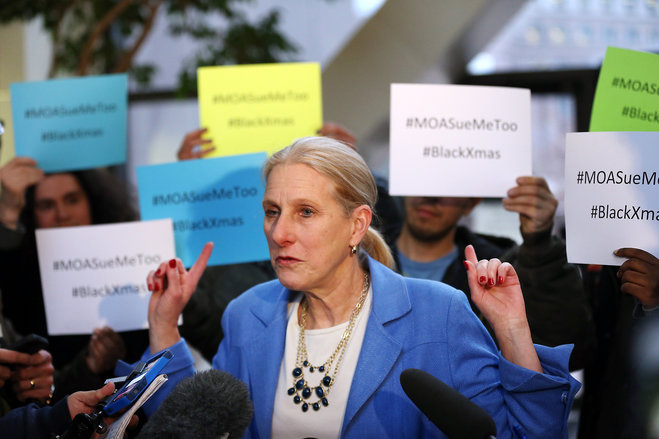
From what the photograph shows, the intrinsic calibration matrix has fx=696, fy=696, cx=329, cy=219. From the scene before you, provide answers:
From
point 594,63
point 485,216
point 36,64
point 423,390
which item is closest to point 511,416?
point 423,390

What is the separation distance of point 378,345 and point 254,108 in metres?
1.37

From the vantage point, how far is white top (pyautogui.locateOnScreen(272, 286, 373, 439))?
181 centimetres

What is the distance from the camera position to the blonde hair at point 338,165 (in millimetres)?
1905

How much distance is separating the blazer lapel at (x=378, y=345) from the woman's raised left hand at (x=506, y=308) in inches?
9.5

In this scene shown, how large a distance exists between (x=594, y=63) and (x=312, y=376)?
5.69 metres

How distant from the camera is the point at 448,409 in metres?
1.24

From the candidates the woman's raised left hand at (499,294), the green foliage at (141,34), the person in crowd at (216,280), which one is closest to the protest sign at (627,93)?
the woman's raised left hand at (499,294)

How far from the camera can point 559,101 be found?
6418 millimetres

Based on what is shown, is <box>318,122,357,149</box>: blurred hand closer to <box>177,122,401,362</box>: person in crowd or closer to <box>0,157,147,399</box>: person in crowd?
<box>177,122,401,362</box>: person in crowd

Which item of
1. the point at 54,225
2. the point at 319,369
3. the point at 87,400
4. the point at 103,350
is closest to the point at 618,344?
the point at 319,369

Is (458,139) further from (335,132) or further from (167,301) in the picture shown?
(167,301)

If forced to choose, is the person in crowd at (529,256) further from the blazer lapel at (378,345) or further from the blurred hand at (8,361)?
the blurred hand at (8,361)

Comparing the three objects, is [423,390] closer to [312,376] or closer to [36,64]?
[312,376]

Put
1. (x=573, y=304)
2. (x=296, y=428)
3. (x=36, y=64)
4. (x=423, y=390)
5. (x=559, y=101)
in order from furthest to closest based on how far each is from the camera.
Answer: (x=36, y=64) → (x=559, y=101) → (x=573, y=304) → (x=296, y=428) → (x=423, y=390)
